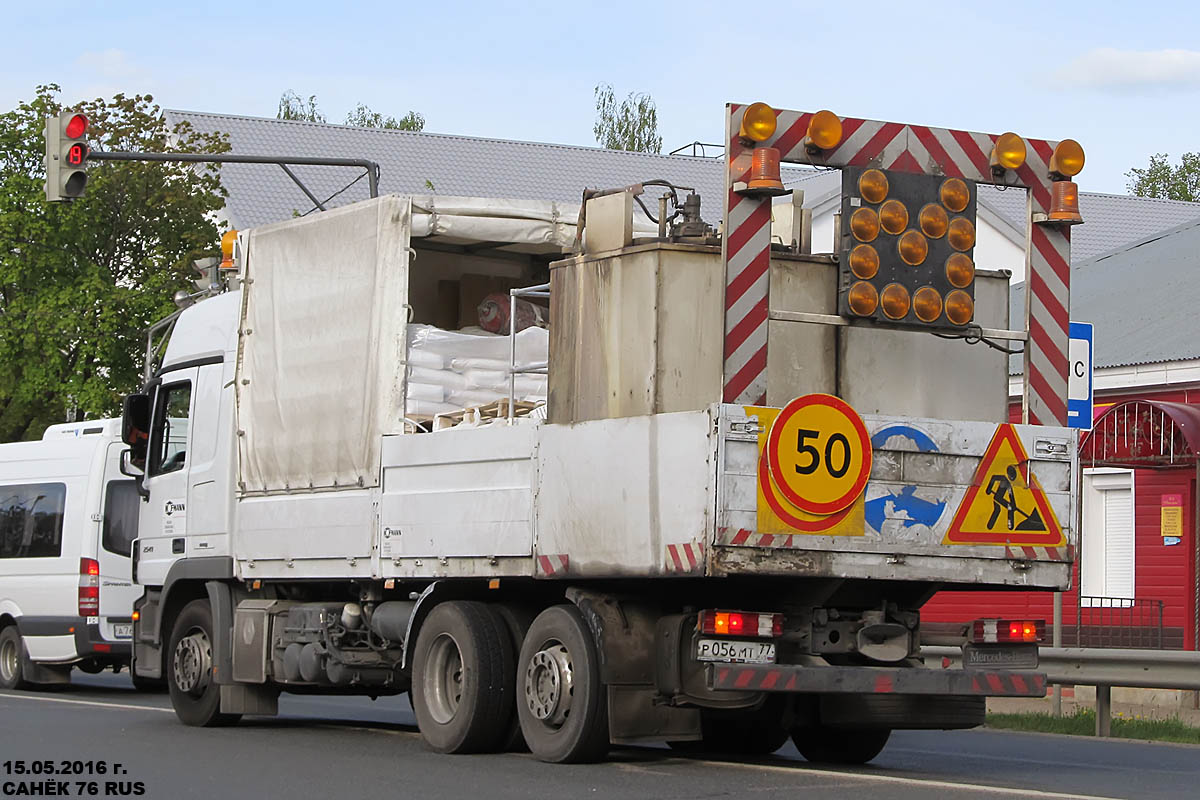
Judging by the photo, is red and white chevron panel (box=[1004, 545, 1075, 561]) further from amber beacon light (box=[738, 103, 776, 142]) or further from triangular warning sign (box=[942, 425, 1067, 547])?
amber beacon light (box=[738, 103, 776, 142])

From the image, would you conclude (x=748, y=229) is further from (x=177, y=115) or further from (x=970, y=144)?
(x=177, y=115)

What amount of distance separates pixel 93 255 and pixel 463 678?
22.4m

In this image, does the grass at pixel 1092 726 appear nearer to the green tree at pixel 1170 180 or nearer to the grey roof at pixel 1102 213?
the grey roof at pixel 1102 213

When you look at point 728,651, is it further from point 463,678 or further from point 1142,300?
point 1142,300

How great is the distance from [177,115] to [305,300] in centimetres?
3457

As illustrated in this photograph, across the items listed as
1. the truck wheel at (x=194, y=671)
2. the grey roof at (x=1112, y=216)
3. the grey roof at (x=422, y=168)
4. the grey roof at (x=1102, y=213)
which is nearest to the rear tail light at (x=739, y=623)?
the truck wheel at (x=194, y=671)

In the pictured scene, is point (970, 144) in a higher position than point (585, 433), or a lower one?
higher

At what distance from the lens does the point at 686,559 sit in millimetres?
9977

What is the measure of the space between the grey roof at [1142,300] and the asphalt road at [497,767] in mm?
7266

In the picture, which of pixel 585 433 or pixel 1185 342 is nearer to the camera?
pixel 585 433

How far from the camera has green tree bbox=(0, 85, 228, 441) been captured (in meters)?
30.9

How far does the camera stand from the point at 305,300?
13.6 meters

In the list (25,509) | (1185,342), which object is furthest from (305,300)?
(1185,342)

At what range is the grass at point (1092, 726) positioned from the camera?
15.2 meters
